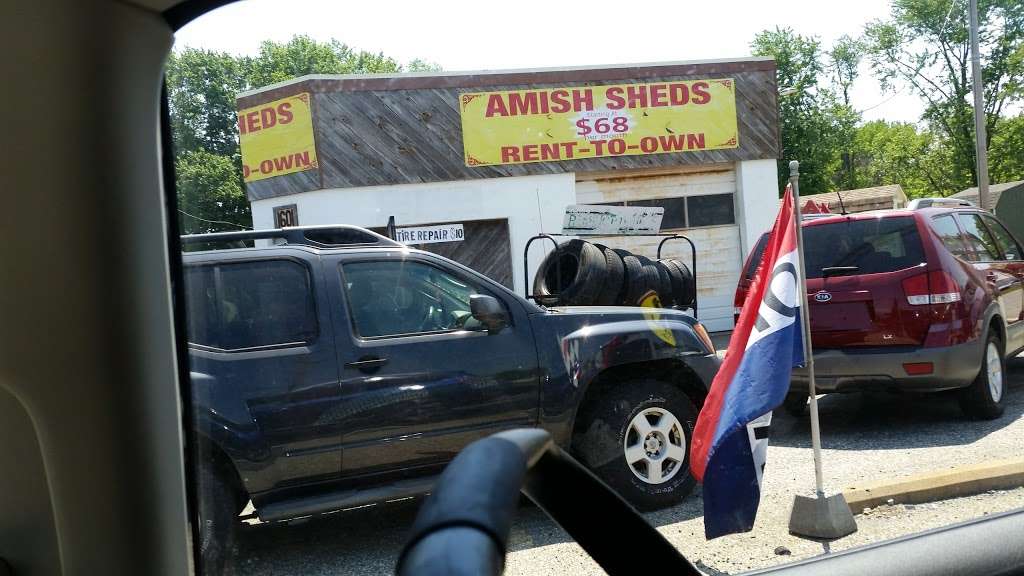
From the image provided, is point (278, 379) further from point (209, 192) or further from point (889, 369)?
point (889, 369)

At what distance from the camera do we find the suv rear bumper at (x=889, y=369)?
4.21m

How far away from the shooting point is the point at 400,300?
13.3ft

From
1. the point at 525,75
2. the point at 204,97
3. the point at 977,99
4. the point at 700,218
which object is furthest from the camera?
the point at 700,218

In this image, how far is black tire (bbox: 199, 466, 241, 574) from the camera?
1.99m

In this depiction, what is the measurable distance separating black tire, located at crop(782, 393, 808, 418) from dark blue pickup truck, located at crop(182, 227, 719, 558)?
0.81m

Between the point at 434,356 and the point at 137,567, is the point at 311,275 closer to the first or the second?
the point at 434,356

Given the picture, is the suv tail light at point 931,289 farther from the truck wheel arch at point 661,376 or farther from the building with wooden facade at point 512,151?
the truck wheel arch at point 661,376

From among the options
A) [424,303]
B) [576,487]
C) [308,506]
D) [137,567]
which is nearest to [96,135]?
[137,567]

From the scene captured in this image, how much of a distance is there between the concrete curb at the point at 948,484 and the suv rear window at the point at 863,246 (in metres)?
1.65

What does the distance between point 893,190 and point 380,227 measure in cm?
214

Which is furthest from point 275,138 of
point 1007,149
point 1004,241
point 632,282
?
point 1004,241

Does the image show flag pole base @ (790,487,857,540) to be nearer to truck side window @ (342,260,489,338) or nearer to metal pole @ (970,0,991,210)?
metal pole @ (970,0,991,210)

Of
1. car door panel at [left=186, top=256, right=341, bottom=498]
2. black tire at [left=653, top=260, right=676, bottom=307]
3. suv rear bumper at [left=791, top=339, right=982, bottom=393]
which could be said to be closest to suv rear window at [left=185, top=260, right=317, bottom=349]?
car door panel at [left=186, top=256, right=341, bottom=498]

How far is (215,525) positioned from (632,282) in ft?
8.96
